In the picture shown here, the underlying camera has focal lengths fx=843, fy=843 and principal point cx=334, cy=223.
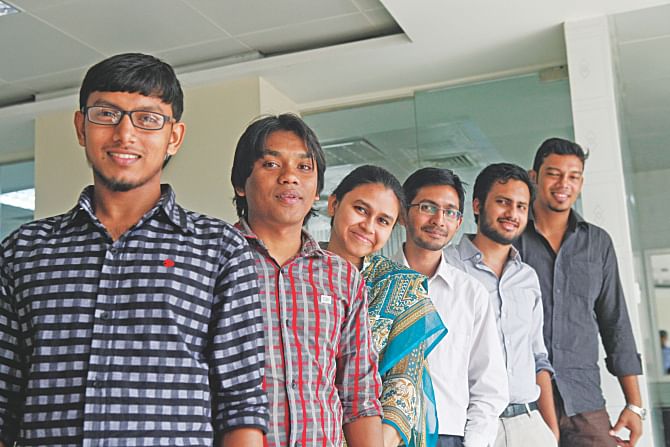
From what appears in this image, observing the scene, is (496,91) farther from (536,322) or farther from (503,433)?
(503,433)

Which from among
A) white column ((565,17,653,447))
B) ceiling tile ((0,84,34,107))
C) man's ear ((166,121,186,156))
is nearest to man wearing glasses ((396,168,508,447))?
man's ear ((166,121,186,156))

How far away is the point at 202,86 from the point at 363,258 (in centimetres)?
285

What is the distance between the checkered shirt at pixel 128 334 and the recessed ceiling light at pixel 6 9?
9.15 ft

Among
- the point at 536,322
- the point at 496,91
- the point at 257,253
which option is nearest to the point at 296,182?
the point at 257,253

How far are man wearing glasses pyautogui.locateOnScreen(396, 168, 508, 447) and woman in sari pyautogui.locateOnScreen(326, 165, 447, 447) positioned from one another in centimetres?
18

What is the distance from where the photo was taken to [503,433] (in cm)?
256

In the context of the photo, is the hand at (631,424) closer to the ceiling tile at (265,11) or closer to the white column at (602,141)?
the white column at (602,141)

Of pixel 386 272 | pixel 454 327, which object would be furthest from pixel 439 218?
pixel 386 272

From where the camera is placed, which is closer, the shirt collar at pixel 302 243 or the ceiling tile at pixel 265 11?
the shirt collar at pixel 302 243

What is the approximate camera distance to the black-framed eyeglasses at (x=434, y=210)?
7.97 feet

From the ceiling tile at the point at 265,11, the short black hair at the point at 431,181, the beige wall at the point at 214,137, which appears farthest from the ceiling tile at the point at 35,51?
the short black hair at the point at 431,181

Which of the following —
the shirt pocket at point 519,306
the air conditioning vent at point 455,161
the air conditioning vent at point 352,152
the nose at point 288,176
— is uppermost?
the air conditioning vent at point 352,152

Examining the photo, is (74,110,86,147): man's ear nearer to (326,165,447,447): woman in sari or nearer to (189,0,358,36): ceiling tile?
(326,165,447,447): woman in sari

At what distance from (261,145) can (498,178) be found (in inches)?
51.1
